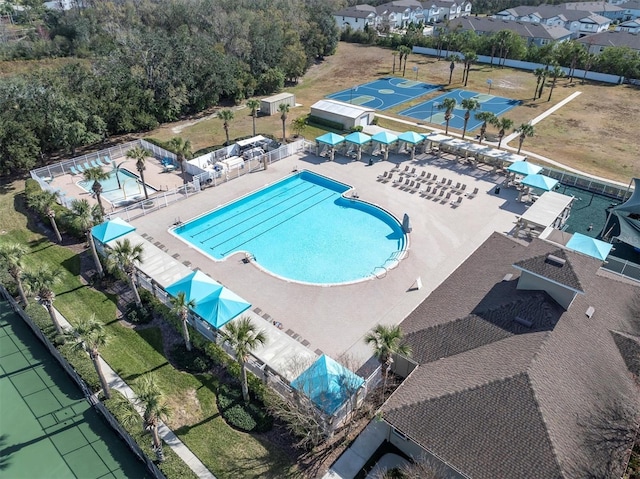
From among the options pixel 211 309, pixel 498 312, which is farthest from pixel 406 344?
pixel 211 309

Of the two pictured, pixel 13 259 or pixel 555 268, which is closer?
pixel 555 268

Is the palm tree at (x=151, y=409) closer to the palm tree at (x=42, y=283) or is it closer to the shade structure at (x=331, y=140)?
the palm tree at (x=42, y=283)

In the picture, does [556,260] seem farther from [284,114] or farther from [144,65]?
[144,65]

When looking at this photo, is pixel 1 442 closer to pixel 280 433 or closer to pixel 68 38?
pixel 280 433

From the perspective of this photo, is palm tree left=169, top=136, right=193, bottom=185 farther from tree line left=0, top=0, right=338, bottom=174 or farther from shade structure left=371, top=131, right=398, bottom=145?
shade structure left=371, top=131, right=398, bottom=145

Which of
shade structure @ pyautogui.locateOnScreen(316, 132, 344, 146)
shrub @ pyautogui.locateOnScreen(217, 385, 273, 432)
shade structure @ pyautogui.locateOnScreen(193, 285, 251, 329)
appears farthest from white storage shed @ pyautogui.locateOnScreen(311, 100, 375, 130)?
shrub @ pyautogui.locateOnScreen(217, 385, 273, 432)

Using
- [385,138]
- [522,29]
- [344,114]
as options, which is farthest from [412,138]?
[522,29]

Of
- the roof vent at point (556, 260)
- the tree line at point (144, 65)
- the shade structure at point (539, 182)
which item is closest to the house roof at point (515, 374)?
the roof vent at point (556, 260)
